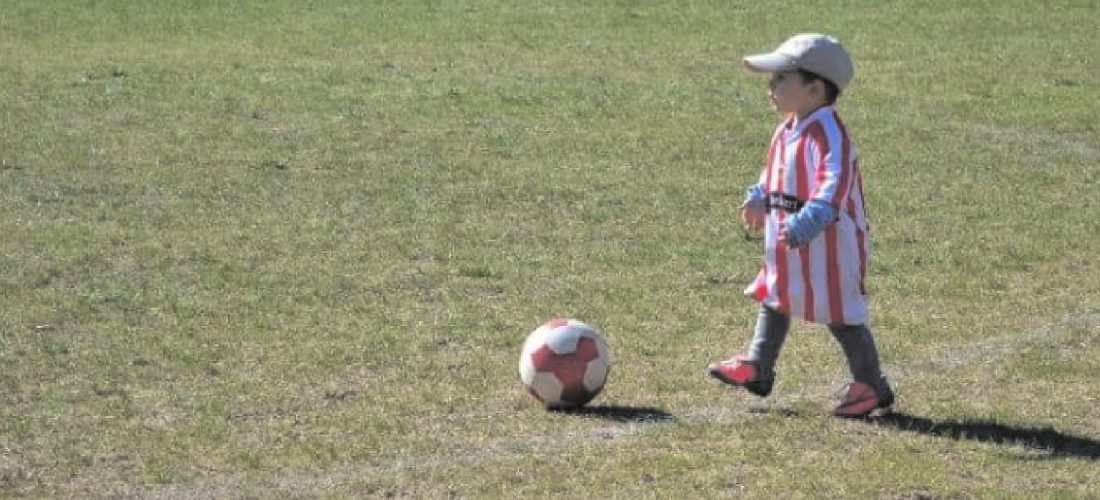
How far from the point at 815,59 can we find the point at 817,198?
20.1 inches

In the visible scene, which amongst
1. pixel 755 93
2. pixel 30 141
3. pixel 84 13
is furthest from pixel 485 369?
pixel 84 13

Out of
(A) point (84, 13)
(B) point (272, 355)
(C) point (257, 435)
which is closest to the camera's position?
(C) point (257, 435)

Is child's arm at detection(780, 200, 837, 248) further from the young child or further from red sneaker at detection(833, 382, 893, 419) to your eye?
red sneaker at detection(833, 382, 893, 419)

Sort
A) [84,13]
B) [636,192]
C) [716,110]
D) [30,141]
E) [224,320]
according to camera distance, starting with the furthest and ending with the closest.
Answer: [84,13], [716,110], [30,141], [636,192], [224,320]

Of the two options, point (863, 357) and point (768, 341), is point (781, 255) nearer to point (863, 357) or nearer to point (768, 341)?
point (768, 341)

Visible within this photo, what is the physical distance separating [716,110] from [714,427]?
724 centimetres

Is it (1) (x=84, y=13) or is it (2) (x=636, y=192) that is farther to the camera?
(1) (x=84, y=13)

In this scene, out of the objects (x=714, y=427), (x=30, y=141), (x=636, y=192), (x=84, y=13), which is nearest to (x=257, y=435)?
(x=714, y=427)

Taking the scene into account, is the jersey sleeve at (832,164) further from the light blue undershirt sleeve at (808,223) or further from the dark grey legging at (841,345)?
the dark grey legging at (841,345)

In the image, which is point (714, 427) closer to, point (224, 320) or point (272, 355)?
point (272, 355)

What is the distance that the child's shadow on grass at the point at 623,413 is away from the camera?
7.37 meters

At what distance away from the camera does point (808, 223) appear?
278 inches

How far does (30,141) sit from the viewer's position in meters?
13.2

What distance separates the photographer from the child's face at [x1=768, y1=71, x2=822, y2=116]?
7.27 meters
